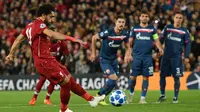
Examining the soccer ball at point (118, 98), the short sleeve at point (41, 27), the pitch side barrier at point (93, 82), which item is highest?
the short sleeve at point (41, 27)

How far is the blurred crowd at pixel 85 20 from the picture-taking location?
24578 mm

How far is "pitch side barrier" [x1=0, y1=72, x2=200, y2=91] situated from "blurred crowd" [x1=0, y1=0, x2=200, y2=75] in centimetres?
47

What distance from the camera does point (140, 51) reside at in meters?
15.6

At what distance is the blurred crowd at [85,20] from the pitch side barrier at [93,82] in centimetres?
47

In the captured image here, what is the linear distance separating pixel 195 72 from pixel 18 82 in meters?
7.60

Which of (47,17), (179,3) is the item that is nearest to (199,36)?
(179,3)

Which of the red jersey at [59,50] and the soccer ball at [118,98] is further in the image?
the red jersey at [59,50]

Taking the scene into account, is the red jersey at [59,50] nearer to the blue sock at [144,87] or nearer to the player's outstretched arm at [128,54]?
the player's outstretched arm at [128,54]

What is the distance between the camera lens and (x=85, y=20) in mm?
27391

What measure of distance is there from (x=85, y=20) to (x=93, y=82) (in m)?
4.32

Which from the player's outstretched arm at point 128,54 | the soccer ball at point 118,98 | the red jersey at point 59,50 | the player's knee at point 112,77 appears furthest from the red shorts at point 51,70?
the red jersey at point 59,50

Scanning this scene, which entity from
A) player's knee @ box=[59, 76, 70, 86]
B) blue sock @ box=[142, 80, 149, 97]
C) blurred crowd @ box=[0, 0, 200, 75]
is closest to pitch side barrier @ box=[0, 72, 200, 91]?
blurred crowd @ box=[0, 0, 200, 75]

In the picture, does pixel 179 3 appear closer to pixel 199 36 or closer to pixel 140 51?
pixel 199 36

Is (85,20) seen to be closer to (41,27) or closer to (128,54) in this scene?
(128,54)
